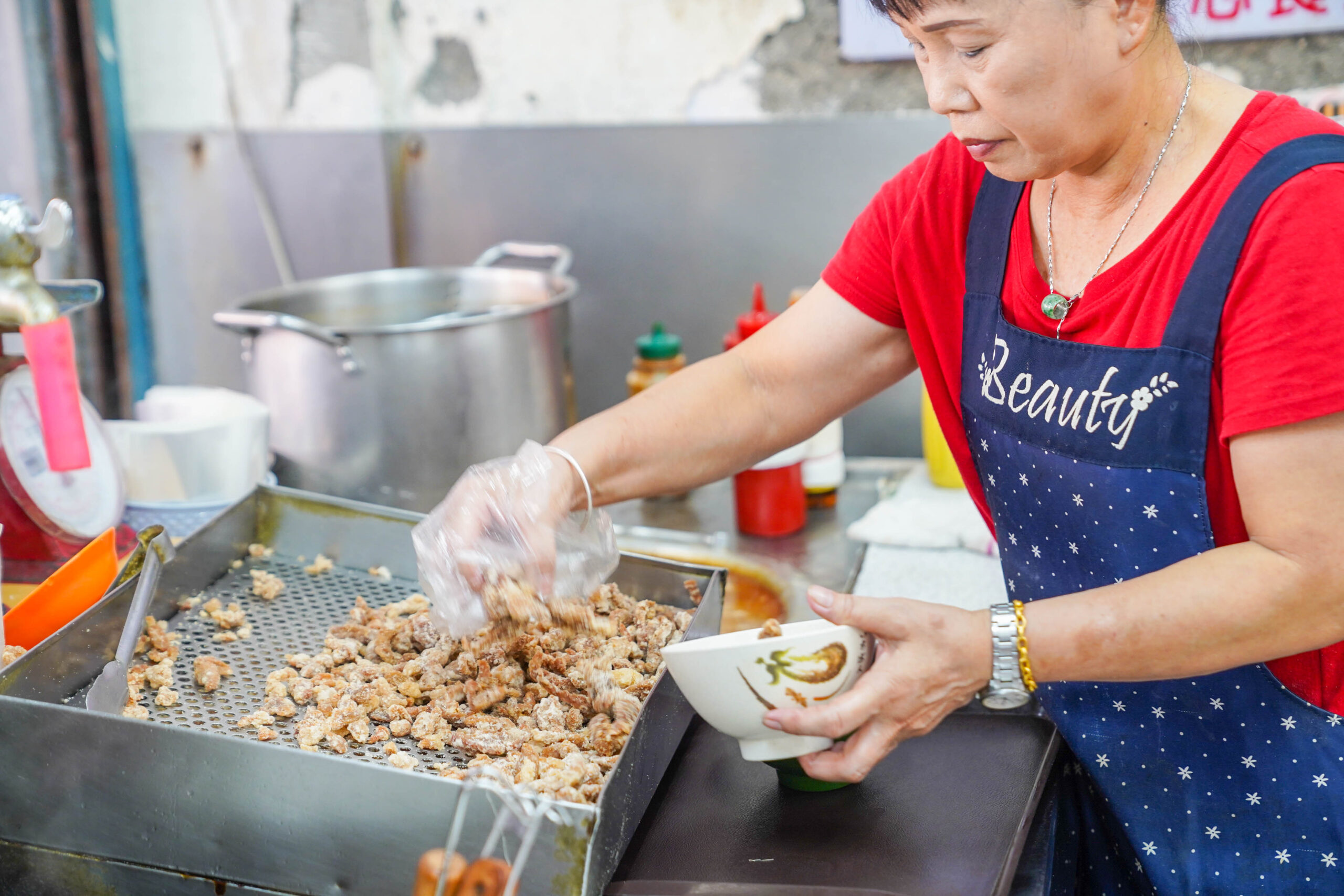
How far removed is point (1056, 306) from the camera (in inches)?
42.1

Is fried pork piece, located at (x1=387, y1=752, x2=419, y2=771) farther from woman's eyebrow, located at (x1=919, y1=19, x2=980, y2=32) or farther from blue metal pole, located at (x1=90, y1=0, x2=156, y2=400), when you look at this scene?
blue metal pole, located at (x1=90, y1=0, x2=156, y2=400)

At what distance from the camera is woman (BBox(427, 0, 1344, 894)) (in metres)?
0.89

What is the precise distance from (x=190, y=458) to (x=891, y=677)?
3.72 ft

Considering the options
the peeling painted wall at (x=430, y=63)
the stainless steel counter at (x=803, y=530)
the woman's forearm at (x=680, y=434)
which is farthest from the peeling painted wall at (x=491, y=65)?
the woman's forearm at (x=680, y=434)

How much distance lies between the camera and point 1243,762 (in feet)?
3.37

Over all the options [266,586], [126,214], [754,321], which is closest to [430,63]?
[126,214]

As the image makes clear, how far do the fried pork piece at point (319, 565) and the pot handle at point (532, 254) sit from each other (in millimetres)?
963

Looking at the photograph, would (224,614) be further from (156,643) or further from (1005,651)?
(1005,651)

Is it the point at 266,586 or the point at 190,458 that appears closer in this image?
the point at 266,586

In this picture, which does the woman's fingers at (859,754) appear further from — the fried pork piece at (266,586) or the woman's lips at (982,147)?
the fried pork piece at (266,586)

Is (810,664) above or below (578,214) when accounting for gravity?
below

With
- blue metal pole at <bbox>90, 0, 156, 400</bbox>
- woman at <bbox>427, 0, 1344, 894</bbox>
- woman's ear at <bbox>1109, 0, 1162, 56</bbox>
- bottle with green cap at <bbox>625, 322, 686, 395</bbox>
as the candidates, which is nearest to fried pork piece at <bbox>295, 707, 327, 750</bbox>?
woman at <bbox>427, 0, 1344, 894</bbox>

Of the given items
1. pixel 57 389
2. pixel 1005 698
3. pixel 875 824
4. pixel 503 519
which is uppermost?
pixel 57 389

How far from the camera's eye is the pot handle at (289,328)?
69.4 inches
